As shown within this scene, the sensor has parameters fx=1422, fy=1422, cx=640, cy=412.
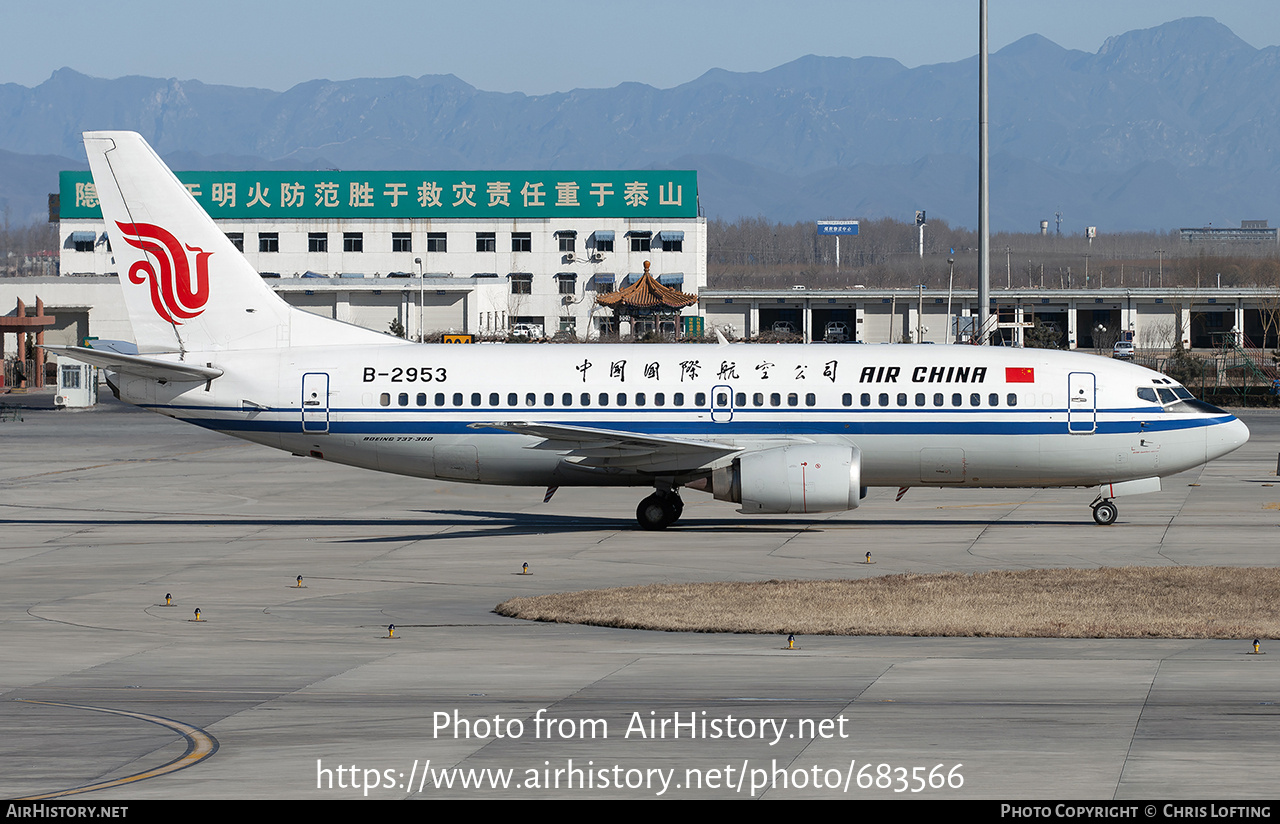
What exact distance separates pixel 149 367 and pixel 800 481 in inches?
611

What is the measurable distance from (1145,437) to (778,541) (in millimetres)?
9247

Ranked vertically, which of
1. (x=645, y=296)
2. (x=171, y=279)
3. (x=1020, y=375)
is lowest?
(x=1020, y=375)

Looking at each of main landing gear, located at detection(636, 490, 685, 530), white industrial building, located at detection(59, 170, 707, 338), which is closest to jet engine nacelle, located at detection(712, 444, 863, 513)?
main landing gear, located at detection(636, 490, 685, 530)

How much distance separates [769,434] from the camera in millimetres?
33844

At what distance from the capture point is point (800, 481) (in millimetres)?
32094

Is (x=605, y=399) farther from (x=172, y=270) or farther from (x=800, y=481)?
(x=172, y=270)

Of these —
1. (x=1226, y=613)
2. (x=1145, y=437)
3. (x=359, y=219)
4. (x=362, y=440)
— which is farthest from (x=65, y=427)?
(x=359, y=219)

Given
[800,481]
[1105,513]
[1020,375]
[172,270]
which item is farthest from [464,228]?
[800,481]

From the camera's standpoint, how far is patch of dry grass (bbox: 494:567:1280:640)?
21625 millimetres

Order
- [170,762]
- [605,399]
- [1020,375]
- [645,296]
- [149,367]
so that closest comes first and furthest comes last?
[170,762], [149,367], [1020,375], [605,399], [645,296]

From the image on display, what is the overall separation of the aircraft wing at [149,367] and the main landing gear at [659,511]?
424 inches

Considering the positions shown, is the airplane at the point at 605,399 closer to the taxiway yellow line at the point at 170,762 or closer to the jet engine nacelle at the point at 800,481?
the jet engine nacelle at the point at 800,481

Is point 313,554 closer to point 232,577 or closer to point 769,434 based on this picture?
point 232,577

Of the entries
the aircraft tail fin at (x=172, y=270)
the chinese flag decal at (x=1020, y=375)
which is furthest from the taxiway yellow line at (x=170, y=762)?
the chinese flag decal at (x=1020, y=375)
